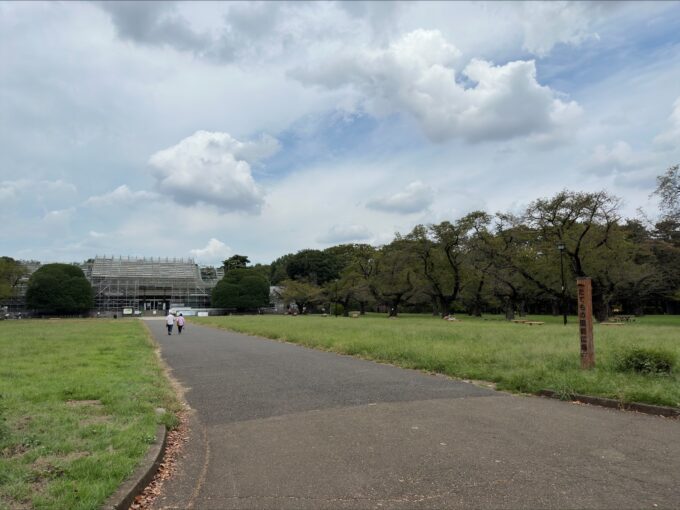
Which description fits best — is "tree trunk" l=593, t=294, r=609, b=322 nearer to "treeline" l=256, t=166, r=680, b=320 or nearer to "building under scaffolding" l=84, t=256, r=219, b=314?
"treeline" l=256, t=166, r=680, b=320

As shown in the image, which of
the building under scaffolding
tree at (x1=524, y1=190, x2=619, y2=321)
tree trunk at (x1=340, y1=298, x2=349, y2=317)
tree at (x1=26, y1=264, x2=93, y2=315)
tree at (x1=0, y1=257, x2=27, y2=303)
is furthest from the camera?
the building under scaffolding

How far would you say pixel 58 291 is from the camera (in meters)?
78.4

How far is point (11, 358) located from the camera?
14.4 m

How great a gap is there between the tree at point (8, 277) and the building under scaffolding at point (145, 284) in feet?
70.3

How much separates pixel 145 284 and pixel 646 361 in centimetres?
10315

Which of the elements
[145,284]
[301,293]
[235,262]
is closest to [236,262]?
[235,262]

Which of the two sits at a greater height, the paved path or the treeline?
the treeline

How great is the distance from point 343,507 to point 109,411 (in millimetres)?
4638

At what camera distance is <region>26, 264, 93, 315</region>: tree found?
77.8 meters

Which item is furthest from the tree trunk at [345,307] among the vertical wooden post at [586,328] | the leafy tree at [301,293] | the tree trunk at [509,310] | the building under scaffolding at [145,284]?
the vertical wooden post at [586,328]

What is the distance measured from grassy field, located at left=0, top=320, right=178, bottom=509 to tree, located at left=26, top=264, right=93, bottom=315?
75.0 m

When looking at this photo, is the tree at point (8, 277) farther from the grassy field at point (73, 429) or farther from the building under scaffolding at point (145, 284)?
the grassy field at point (73, 429)

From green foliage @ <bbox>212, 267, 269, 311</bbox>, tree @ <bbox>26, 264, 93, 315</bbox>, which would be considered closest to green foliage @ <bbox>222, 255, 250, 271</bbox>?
green foliage @ <bbox>212, 267, 269, 311</bbox>

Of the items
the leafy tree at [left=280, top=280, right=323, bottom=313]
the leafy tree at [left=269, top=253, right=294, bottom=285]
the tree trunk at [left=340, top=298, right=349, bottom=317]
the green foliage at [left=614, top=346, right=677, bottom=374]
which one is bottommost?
the tree trunk at [left=340, top=298, right=349, bottom=317]
